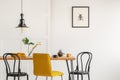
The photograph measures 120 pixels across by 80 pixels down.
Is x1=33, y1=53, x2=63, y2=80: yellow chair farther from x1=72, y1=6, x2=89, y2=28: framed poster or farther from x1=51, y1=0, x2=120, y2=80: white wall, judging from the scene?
x1=72, y1=6, x2=89, y2=28: framed poster

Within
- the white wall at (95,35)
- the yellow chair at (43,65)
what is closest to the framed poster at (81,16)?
the white wall at (95,35)

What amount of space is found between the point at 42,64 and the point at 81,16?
198 cm

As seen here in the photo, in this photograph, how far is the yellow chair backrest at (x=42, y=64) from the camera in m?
5.23

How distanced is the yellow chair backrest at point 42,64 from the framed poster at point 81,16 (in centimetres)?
182

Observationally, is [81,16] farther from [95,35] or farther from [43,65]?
[43,65]

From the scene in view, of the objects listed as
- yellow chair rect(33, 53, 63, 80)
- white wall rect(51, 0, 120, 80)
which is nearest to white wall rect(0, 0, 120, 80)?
white wall rect(51, 0, 120, 80)

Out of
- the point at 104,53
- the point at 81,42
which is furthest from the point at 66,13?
the point at 104,53

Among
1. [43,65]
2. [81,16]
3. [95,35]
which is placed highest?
[81,16]

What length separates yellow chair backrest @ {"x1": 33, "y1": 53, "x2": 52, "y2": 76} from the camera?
5.23m

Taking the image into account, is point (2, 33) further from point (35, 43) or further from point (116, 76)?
Result: point (116, 76)

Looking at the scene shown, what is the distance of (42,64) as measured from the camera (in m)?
5.27

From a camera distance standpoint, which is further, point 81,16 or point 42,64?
point 81,16

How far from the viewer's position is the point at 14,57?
538 cm

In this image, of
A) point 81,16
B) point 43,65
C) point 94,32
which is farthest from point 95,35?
point 43,65
